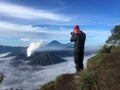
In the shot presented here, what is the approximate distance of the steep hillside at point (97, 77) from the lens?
68.0 ft

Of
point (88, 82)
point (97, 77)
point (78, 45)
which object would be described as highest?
point (78, 45)

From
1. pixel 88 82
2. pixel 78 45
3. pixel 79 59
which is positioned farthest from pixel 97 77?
pixel 78 45

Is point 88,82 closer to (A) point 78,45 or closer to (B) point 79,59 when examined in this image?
(B) point 79,59

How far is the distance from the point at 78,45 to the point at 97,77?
426 centimetres

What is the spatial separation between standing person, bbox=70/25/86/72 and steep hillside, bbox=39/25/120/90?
85cm

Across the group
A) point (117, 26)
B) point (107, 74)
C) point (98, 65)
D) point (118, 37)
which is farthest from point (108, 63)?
point (117, 26)

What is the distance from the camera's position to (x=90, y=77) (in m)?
20.8

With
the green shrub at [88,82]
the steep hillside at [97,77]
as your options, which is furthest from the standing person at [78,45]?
the green shrub at [88,82]

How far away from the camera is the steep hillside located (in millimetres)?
20734

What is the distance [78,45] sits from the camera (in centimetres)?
2508

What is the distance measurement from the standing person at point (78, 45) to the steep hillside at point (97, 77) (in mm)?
846

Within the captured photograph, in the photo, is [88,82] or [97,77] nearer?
[88,82]

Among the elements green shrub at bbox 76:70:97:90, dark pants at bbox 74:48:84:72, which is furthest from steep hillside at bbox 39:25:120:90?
dark pants at bbox 74:48:84:72

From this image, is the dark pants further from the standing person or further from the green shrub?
the green shrub
